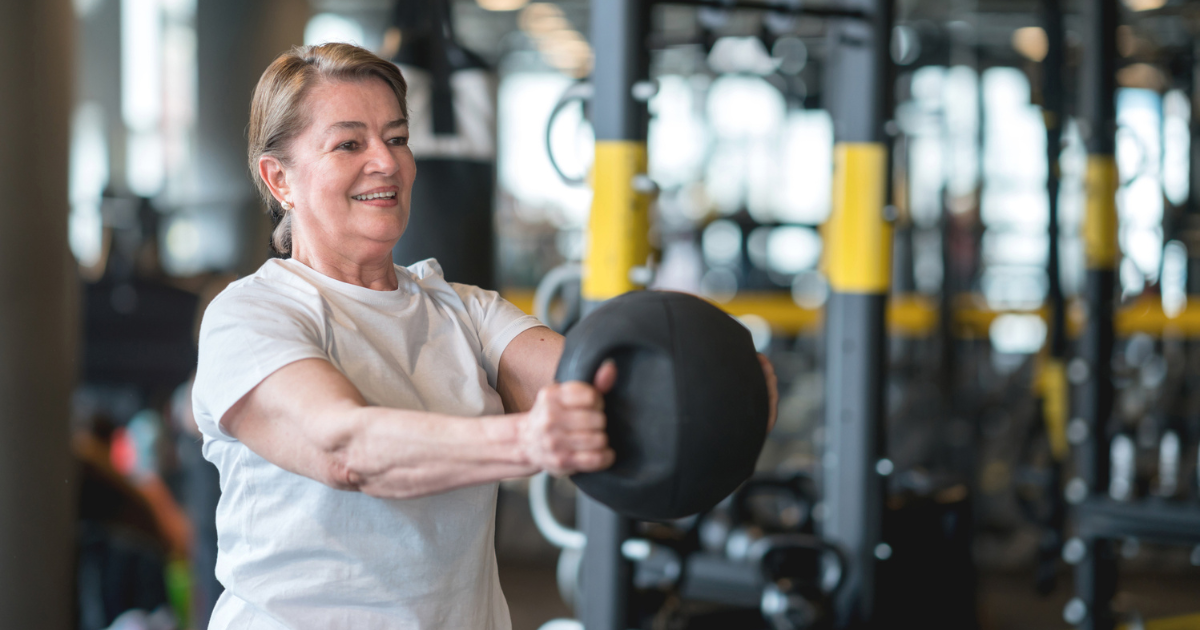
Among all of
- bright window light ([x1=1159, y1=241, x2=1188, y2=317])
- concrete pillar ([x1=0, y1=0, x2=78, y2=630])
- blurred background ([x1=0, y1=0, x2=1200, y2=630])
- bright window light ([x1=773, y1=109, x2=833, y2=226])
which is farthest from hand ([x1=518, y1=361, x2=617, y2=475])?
bright window light ([x1=773, y1=109, x2=833, y2=226])

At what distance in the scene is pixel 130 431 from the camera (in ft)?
14.9

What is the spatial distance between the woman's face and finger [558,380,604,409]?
0.28 meters

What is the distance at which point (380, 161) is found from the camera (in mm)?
907

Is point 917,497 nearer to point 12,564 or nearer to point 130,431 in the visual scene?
point 12,564

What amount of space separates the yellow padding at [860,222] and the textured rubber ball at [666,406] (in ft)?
5.52

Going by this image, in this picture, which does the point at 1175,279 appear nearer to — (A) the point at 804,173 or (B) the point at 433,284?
(A) the point at 804,173

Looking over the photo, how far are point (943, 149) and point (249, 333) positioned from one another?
435 cm

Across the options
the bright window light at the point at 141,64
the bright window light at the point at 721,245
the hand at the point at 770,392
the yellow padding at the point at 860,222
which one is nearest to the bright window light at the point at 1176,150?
the bright window light at the point at 721,245

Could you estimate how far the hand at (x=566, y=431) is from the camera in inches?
29.2

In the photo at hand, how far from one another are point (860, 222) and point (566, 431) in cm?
186

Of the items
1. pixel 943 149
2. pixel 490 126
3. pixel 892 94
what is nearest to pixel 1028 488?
pixel 943 149

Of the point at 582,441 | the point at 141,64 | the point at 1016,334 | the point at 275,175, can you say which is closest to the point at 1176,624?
the point at 582,441

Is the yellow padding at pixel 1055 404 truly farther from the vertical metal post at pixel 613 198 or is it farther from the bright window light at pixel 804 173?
the bright window light at pixel 804 173

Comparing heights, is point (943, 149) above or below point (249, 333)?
above
